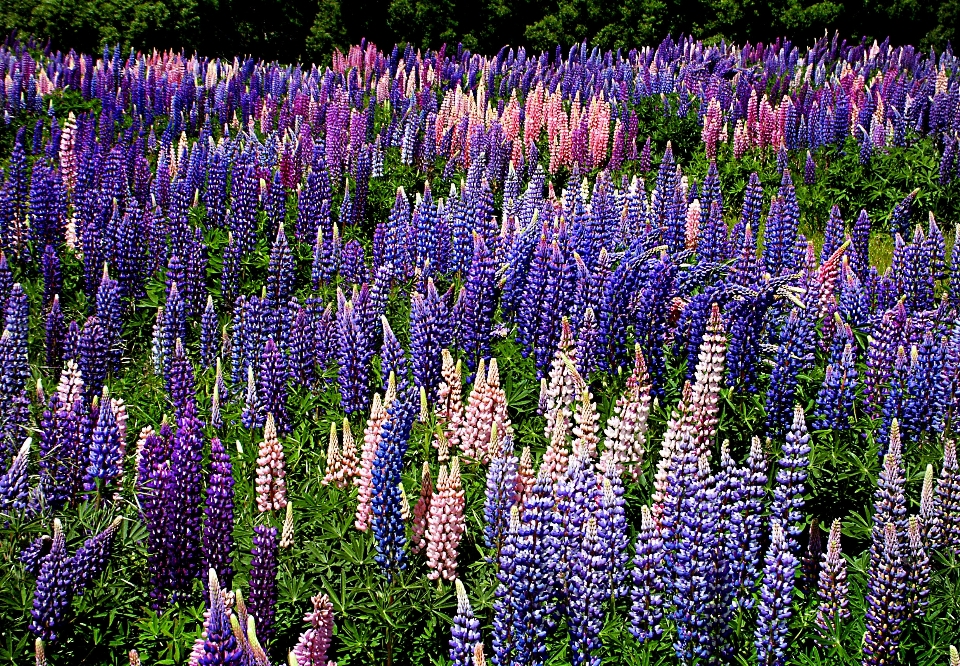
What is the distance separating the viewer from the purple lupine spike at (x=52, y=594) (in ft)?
11.9

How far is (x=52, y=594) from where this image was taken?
3.64m

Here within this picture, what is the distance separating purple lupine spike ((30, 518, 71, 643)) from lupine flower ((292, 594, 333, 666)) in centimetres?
91

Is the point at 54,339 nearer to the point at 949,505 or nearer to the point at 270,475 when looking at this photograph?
the point at 270,475

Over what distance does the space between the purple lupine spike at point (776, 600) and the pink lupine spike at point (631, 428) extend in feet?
3.13

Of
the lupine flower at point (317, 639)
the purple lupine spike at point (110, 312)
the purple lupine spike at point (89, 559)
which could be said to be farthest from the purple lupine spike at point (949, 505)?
the purple lupine spike at point (110, 312)

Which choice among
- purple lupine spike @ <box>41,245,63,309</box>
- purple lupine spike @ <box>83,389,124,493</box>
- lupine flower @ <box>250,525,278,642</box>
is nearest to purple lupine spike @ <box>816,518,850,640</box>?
lupine flower @ <box>250,525,278,642</box>

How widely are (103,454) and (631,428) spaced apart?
225 cm

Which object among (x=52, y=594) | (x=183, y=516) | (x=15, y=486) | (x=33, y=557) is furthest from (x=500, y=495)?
(x=15, y=486)

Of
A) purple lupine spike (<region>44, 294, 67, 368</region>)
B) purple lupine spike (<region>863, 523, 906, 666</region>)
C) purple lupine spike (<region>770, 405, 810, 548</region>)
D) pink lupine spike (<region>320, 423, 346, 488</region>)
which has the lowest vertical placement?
purple lupine spike (<region>44, 294, 67, 368</region>)

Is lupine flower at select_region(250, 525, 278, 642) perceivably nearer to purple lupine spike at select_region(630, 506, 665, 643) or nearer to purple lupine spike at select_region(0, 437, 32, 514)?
purple lupine spike at select_region(0, 437, 32, 514)

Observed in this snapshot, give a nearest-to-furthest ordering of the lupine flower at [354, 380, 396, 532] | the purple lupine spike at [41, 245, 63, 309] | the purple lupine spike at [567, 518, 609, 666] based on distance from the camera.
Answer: the purple lupine spike at [567, 518, 609, 666] < the lupine flower at [354, 380, 396, 532] < the purple lupine spike at [41, 245, 63, 309]

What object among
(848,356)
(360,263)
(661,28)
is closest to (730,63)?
(661,28)

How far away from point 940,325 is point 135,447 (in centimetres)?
448

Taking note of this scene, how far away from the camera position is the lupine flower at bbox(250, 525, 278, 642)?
3.63 meters
